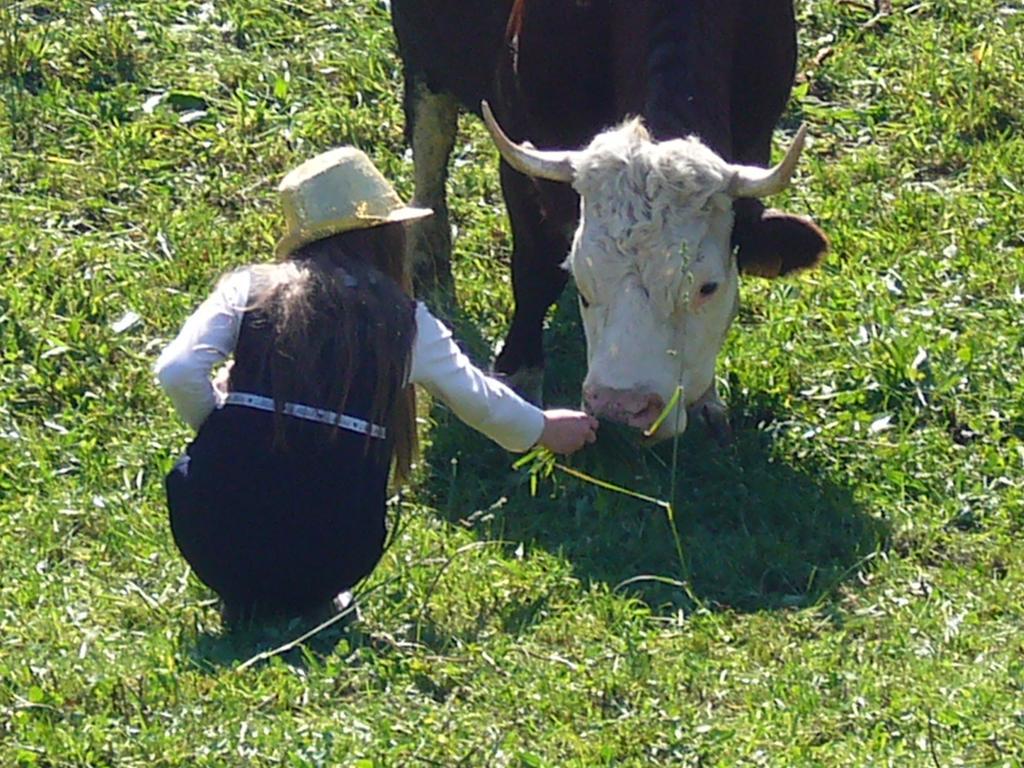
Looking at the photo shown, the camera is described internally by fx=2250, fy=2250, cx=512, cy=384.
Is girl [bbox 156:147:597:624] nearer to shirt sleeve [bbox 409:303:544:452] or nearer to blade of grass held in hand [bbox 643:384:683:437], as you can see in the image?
shirt sleeve [bbox 409:303:544:452]

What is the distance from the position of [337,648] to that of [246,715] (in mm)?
416

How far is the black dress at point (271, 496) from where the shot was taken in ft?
17.7

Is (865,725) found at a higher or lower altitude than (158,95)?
lower

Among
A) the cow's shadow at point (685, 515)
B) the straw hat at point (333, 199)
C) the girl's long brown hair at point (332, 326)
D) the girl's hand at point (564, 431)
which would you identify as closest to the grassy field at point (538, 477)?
the cow's shadow at point (685, 515)

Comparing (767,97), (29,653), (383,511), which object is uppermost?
(767,97)

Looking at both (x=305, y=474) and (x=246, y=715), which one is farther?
(x=305, y=474)

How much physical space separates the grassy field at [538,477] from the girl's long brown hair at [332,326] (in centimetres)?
60

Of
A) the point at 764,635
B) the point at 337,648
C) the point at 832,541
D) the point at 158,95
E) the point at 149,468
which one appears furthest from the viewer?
the point at 158,95

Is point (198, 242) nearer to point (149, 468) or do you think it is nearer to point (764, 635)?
point (149, 468)

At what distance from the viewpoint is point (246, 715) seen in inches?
196

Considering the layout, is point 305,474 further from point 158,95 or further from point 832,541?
point 158,95

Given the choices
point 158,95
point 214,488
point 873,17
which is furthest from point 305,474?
point 873,17

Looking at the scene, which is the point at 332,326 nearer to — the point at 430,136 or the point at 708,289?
the point at 708,289

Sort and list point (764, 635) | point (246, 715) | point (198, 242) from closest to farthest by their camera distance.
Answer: point (246, 715), point (764, 635), point (198, 242)
